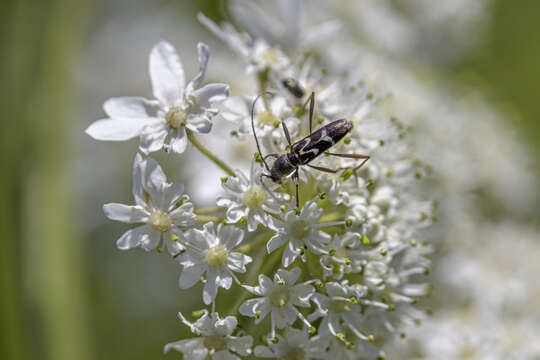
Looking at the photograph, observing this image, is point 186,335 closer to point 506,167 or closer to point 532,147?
point 506,167

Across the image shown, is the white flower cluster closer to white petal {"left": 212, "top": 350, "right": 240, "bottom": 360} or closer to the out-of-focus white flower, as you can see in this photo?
white petal {"left": 212, "top": 350, "right": 240, "bottom": 360}

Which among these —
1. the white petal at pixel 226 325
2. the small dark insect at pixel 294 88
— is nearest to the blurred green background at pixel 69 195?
the white petal at pixel 226 325

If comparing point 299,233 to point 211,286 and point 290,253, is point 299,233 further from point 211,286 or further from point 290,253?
point 211,286

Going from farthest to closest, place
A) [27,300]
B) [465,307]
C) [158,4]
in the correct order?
[158,4] < [465,307] < [27,300]

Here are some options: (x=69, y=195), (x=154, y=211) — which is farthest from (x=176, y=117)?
(x=69, y=195)

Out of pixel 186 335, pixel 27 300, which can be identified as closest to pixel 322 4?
pixel 186 335

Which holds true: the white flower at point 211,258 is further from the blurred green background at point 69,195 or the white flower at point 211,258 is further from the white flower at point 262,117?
the blurred green background at point 69,195

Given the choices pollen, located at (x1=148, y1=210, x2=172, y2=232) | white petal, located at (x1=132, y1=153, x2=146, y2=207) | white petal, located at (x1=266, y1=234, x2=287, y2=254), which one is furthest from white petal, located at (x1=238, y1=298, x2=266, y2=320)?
white petal, located at (x1=132, y1=153, x2=146, y2=207)
